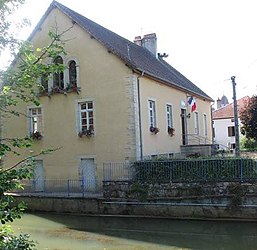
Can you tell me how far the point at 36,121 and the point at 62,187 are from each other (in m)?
4.22

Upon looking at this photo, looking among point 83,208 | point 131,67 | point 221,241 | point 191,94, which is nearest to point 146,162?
point 83,208

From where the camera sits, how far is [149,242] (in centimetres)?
1162

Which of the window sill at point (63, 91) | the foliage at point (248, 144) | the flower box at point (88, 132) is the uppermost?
the window sill at point (63, 91)

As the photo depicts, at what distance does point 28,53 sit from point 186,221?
11.1 m

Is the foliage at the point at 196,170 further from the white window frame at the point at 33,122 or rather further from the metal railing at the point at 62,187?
the white window frame at the point at 33,122

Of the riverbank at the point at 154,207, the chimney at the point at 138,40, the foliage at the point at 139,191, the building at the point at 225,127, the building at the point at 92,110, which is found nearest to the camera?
the riverbank at the point at 154,207

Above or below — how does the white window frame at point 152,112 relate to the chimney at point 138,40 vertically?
below

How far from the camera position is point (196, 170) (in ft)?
51.8

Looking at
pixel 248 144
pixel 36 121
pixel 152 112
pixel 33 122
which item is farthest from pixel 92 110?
pixel 248 144

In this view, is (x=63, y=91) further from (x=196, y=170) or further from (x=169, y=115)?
(x=196, y=170)

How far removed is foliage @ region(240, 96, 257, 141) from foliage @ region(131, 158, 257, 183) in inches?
782

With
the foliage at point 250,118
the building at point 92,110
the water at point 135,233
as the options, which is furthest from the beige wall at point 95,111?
the foliage at point 250,118

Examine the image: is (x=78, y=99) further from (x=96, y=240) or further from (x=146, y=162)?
(x=96, y=240)

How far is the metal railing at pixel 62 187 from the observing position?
18.9m
